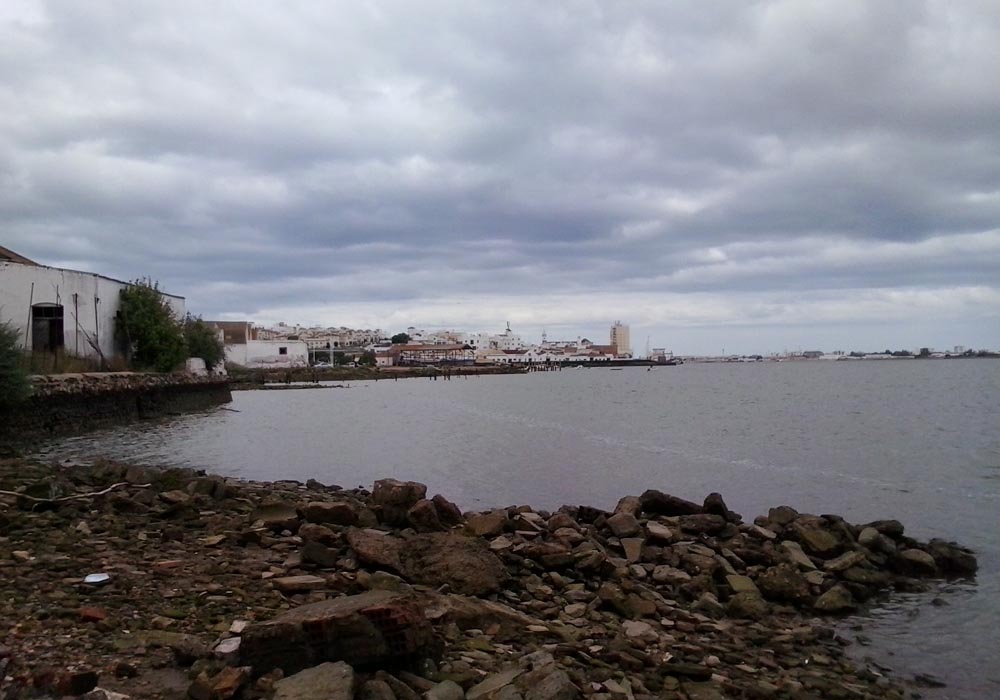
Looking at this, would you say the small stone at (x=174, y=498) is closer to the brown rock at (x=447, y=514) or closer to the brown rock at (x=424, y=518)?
the brown rock at (x=424, y=518)

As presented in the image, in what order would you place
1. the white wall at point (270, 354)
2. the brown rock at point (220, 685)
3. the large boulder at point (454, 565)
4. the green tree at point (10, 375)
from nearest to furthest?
the brown rock at point (220, 685), the large boulder at point (454, 565), the green tree at point (10, 375), the white wall at point (270, 354)

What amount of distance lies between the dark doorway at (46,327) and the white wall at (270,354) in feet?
260

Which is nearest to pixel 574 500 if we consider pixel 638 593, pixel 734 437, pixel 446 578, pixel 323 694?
pixel 638 593

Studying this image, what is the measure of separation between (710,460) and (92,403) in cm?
2564

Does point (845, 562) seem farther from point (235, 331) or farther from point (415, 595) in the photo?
point (235, 331)

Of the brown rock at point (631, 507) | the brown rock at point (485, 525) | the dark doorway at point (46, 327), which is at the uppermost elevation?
the dark doorway at point (46, 327)

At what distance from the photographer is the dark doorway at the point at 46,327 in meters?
37.4

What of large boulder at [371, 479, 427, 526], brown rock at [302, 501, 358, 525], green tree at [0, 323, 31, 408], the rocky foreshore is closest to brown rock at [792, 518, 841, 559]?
the rocky foreshore

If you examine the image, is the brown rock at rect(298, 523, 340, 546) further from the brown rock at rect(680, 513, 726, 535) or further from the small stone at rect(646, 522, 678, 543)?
the brown rock at rect(680, 513, 726, 535)

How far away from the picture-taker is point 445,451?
1171 inches

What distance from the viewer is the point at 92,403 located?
33.3 metres

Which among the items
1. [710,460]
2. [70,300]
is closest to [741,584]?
[710,460]

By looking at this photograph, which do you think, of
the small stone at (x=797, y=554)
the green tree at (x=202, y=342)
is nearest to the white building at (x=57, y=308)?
the green tree at (x=202, y=342)

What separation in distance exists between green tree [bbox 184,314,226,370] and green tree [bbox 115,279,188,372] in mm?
9336
